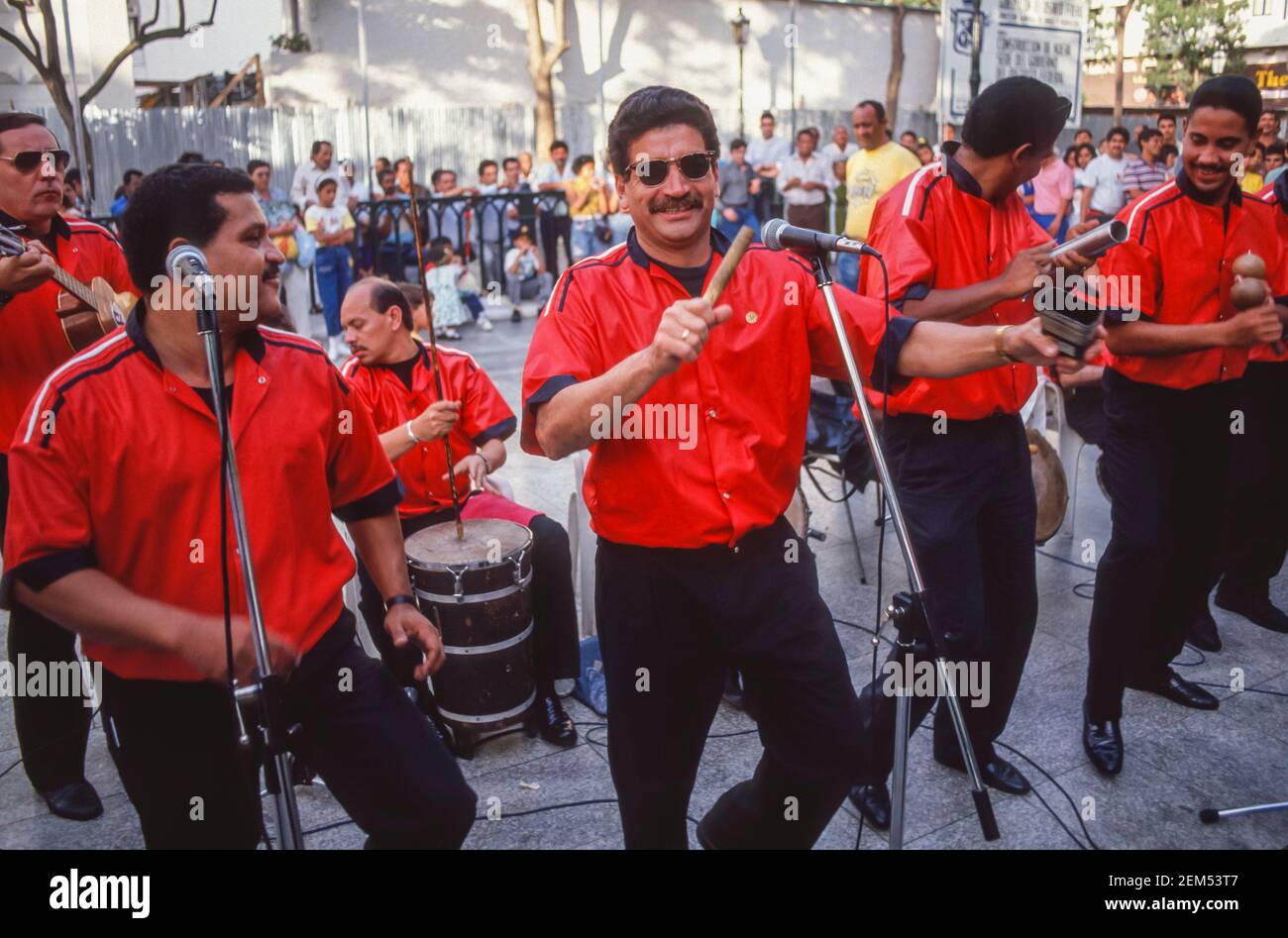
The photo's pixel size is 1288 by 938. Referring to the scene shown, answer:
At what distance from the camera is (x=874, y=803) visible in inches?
141

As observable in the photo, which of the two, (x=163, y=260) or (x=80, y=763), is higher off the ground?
(x=163, y=260)

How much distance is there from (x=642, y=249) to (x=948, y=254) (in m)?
1.17

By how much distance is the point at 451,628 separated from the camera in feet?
12.8

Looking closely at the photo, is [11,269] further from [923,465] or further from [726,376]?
[923,465]

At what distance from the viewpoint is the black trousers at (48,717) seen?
3572 millimetres

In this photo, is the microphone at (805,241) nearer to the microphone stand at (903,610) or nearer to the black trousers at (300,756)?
the microphone stand at (903,610)

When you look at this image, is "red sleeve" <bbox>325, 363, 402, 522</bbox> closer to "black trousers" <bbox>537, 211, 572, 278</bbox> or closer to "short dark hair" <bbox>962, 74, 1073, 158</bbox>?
"short dark hair" <bbox>962, 74, 1073, 158</bbox>

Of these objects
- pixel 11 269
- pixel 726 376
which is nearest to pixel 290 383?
pixel 726 376

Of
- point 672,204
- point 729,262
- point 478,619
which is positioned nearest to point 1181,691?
point 478,619

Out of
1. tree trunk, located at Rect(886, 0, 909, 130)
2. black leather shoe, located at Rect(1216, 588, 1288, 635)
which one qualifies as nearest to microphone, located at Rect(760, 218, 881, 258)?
black leather shoe, located at Rect(1216, 588, 1288, 635)

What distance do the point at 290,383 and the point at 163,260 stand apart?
37cm

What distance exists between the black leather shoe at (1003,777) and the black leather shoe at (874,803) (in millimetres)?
313

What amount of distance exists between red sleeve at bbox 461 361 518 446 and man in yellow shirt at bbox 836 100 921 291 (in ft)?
21.0
